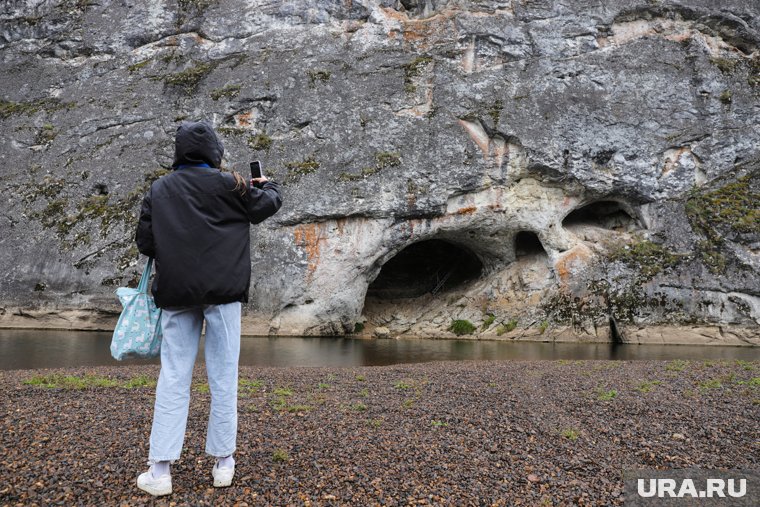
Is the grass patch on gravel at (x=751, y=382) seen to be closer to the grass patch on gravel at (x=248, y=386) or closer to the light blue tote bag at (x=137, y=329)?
the grass patch on gravel at (x=248, y=386)

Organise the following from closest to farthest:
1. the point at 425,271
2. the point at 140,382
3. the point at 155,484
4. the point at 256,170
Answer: the point at 155,484
the point at 256,170
the point at 140,382
the point at 425,271

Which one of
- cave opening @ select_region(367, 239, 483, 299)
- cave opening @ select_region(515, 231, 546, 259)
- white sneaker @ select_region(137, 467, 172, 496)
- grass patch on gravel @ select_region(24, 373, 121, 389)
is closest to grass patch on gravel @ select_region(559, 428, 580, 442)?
white sneaker @ select_region(137, 467, 172, 496)

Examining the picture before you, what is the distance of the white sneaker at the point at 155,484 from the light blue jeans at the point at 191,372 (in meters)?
0.18

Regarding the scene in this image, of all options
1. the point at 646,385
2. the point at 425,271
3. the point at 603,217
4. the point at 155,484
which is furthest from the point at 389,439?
the point at 425,271

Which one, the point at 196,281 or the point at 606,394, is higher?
the point at 196,281

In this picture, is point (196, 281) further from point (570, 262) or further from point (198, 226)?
point (570, 262)

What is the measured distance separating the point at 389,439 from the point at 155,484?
7.65 ft

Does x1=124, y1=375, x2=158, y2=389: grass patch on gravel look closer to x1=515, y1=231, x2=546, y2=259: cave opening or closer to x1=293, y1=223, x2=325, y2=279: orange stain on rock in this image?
x1=293, y1=223, x2=325, y2=279: orange stain on rock

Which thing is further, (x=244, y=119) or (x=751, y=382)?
(x=244, y=119)

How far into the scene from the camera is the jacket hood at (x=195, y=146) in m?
4.37

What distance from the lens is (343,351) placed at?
18.0 meters

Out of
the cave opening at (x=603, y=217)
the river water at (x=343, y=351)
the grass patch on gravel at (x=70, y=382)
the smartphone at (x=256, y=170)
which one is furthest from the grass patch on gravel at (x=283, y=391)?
the cave opening at (x=603, y=217)

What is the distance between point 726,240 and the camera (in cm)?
2292

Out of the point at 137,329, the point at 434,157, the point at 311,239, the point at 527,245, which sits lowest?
the point at 137,329
